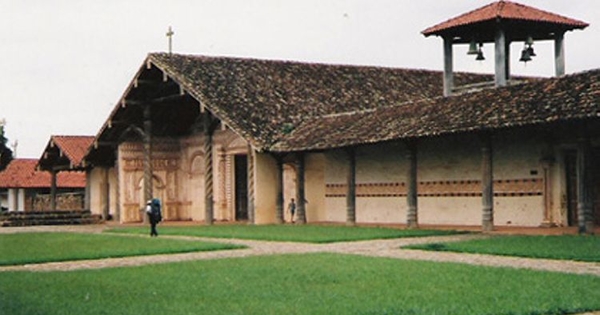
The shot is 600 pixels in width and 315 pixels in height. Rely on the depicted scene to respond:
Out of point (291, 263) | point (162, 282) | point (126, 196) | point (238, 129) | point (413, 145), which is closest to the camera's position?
point (162, 282)

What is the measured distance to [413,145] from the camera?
25.5 metres

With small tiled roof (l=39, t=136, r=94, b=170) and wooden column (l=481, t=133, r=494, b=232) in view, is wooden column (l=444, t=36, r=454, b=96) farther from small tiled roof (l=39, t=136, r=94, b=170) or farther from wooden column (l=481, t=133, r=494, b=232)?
small tiled roof (l=39, t=136, r=94, b=170)

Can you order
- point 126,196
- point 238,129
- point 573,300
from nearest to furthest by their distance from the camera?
point 573,300, point 238,129, point 126,196

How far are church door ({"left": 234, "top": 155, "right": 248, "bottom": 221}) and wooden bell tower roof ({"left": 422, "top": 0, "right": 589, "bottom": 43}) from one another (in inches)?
396

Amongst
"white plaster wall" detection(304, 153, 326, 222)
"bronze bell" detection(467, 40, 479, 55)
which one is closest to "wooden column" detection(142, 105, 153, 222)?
"white plaster wall" detection(304, 153, 326, 222)

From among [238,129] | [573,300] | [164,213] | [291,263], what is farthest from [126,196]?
[573,300]

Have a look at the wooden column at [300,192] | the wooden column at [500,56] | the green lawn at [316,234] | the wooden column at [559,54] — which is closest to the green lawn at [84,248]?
the green lawn at [316,234]

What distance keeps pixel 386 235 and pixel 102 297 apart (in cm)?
1196

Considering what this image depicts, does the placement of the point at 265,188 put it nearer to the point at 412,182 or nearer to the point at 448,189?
the point at 448,189

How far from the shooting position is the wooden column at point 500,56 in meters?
25.8

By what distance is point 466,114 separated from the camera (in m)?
23.9

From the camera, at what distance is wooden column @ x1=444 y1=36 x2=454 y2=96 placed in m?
27.5

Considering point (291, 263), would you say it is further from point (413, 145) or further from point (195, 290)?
point (413, 145)

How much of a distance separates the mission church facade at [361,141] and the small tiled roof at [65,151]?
3.82 ft
